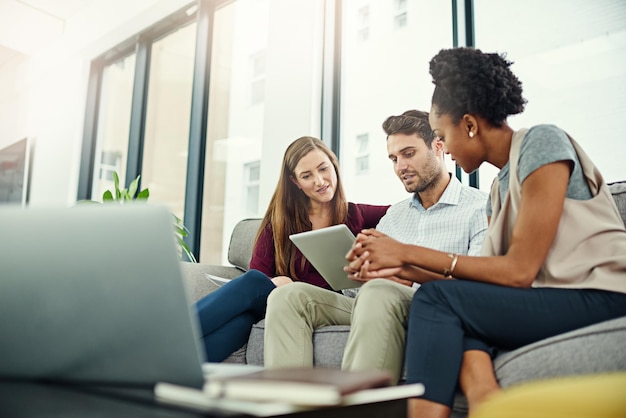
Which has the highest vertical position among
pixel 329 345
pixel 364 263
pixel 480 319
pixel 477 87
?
pixel 477 87

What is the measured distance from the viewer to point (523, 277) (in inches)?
44.9

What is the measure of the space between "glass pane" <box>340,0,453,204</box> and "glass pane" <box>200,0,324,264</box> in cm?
21

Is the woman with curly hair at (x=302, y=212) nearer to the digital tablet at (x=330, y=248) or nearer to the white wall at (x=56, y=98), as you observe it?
the digital tablet at (x=330, y=248)

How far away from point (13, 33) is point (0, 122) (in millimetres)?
938

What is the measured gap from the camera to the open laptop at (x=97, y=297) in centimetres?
56

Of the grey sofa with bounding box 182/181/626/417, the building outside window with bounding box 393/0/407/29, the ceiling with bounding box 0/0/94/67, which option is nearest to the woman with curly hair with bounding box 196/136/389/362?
the grey sofa with bounding box 182/181/626/417

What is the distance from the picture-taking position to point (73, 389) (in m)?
0.61

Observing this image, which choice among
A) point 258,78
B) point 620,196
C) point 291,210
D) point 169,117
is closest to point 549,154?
point 620,196

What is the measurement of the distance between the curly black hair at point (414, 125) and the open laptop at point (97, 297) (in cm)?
159

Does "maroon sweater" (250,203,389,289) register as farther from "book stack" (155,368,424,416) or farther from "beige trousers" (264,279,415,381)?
"book stack" (155,368,424,416)

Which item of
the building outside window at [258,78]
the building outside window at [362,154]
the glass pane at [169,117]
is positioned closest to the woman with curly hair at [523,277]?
the building outside window at [362,154]

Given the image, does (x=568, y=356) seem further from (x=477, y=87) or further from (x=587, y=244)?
(x=477, y=87)

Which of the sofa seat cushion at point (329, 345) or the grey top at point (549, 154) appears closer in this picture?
the grey top at point (549, 154)

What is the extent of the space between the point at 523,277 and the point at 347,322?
2.22 ft
